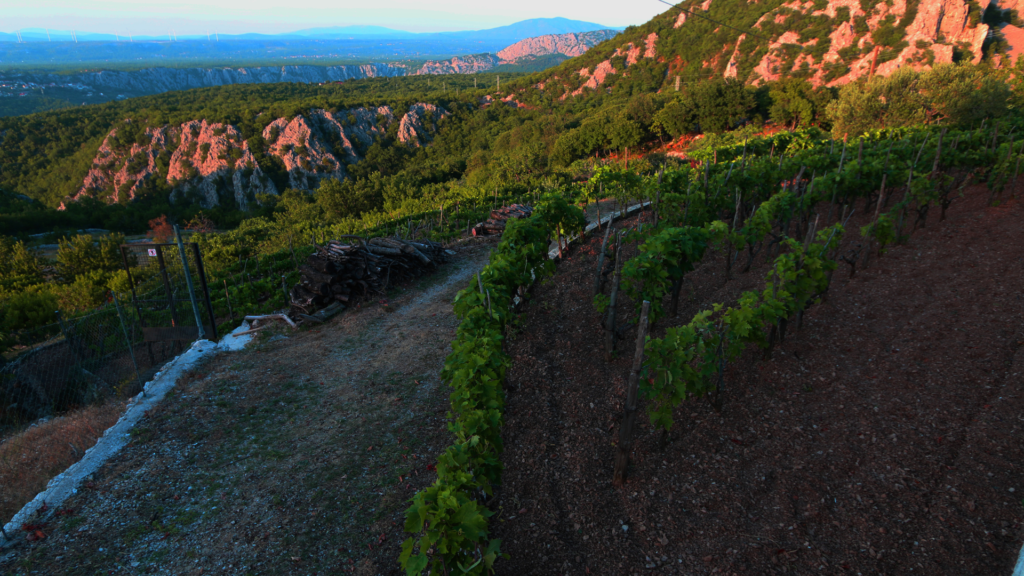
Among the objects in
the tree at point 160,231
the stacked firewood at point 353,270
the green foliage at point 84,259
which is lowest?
the tree at point 160,231

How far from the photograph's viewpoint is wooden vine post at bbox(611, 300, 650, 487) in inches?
161

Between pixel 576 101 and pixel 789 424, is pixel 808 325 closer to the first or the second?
pixel 789 424

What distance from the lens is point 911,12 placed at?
172ft

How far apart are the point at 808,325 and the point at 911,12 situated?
70.0 m

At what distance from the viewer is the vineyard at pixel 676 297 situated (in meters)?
3.60

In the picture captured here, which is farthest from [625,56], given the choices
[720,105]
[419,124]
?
[720,105]

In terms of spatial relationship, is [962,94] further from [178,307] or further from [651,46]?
[651,46]

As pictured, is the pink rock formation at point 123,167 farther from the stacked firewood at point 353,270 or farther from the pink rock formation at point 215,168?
the stacked firewood at point 353,270

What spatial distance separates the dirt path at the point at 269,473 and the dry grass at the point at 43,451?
0.71 meters

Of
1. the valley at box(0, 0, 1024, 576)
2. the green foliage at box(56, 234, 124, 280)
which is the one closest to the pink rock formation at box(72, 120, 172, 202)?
the green foliage at box(56, 234, 124, 280)

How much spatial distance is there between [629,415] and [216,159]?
85.9m

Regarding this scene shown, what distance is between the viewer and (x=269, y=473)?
5.48 meters

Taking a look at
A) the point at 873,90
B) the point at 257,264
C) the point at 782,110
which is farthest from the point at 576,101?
the point at 257,264

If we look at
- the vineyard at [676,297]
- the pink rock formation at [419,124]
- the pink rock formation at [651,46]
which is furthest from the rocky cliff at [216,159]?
the vineyard at [676,297]
